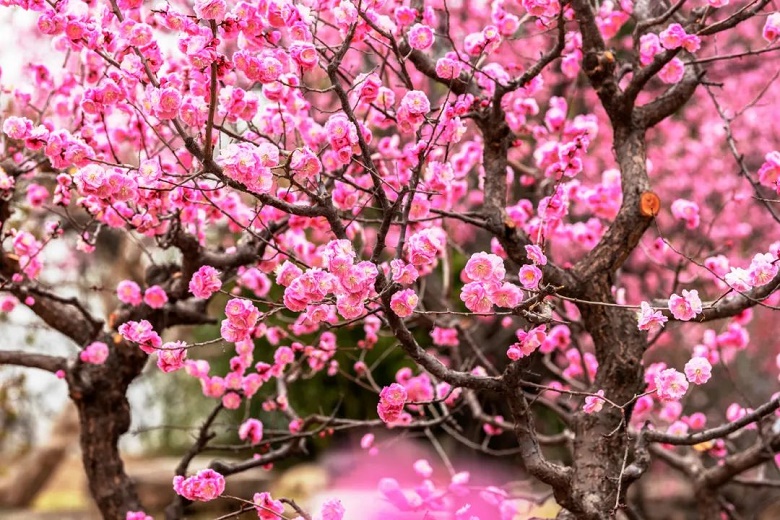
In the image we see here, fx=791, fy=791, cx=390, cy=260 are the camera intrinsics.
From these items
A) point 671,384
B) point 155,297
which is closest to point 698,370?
point 671,384

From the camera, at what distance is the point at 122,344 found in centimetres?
373

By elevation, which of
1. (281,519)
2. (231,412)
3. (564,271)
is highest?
(231,412)

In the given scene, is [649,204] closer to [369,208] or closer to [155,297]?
[369,208]

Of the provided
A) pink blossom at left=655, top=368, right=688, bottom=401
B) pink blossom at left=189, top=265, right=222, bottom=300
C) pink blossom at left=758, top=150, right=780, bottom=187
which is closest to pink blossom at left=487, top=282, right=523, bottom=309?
pink blossom at left=655, top=368, right=688, bottom=401

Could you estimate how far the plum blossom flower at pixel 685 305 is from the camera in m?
2.58

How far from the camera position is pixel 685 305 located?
8.48 ft

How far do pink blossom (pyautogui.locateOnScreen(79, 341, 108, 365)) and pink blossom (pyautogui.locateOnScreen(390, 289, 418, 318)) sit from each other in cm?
179

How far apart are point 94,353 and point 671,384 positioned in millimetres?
2488

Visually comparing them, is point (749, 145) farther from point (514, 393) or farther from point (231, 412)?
point (514, 393)

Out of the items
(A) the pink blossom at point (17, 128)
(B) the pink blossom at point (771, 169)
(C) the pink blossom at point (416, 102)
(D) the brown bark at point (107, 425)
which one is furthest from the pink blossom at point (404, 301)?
(D) the brown bark at point (107, 425)

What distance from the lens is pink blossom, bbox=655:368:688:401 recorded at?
2613 millimetres

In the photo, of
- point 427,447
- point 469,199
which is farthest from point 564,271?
point 427,447

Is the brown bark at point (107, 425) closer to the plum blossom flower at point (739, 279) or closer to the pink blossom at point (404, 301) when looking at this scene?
the pink blossom at point (404, 301)

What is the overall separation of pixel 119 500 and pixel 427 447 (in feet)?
16.3
